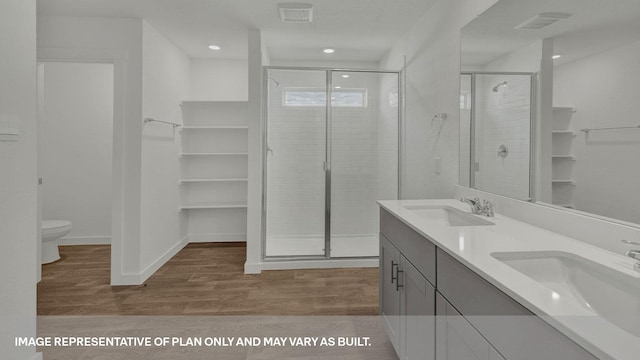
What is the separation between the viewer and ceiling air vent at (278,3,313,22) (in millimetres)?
2832

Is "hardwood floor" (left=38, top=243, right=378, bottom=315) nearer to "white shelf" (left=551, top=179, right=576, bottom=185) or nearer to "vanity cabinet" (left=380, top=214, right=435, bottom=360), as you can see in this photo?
"vanity cabinet" (left=380, top=214, right=435, bottom=360)

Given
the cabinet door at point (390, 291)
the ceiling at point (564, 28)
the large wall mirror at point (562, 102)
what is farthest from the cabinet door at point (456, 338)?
the ceiling at point (564, 28)

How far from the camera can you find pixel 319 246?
3742 mm

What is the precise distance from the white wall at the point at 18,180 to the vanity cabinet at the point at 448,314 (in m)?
1.99

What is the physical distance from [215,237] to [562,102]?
4284 mm

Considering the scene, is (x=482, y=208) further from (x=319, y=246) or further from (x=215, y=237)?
(x=215, y=237)

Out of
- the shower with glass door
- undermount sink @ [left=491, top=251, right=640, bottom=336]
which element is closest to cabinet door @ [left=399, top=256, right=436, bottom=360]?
undermount sink @ [left=491, top=251, right=640, bottom=336]

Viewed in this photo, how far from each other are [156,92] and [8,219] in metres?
2.12

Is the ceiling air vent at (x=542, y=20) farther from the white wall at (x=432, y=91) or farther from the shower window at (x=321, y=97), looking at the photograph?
the shower window at (x=321, y=97)

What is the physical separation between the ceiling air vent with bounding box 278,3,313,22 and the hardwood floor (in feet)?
8.32

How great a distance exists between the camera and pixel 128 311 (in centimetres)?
254

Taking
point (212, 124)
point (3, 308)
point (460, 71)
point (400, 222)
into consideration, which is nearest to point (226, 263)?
point (212, 124)

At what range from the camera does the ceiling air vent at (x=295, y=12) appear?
2832 mm

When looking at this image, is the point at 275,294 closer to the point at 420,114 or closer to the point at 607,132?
the point at 420,114
